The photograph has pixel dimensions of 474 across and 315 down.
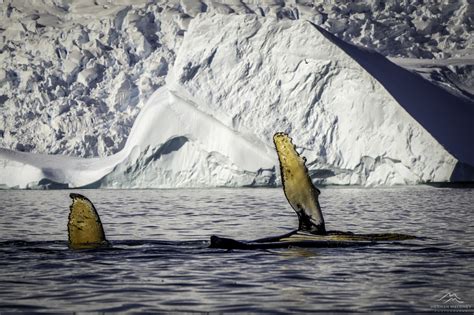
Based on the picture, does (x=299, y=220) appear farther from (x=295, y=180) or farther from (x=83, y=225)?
(x=83, y=225)

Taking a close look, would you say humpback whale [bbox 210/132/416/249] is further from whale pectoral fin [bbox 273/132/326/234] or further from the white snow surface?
the white snow surface

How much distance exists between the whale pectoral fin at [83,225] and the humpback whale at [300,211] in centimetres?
151

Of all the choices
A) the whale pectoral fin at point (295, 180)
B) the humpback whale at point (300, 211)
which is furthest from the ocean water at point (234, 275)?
the whale pectoral fin at point (295, 180)

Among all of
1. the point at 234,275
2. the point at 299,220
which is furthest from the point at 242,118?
the point at 234,275

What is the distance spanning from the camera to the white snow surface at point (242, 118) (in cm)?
3412

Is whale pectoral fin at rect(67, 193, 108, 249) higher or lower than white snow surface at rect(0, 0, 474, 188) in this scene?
lower

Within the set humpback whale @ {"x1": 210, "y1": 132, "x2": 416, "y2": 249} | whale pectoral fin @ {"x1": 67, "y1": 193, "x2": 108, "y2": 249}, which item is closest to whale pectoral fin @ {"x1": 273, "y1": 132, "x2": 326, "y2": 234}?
humpback whale @ {"x1": 210, "y1": 132, "x2": 416, "y2": 249}

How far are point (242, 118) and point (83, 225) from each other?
26.6 m

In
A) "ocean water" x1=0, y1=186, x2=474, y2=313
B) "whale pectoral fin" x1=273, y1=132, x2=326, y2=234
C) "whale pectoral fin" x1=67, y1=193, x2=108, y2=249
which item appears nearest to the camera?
"ocean water" x1=0, y1=186, x2=474, y2=313

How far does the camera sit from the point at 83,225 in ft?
33.7

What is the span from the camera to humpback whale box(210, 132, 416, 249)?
10023mm

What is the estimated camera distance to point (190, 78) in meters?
38.3

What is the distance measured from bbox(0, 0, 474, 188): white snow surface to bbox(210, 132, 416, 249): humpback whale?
2332 cm

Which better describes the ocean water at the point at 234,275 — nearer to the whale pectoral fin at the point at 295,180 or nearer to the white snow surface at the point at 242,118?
the whale pectoral fin at the point at 295,180
